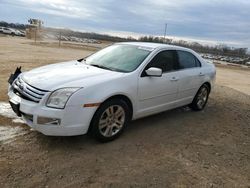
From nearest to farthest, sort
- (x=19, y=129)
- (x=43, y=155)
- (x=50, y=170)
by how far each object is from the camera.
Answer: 1. (x=50, y=170)
2. (x=43, y=155)
3. (x=19, y=129)

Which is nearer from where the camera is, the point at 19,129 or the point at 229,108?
the point at 19,129

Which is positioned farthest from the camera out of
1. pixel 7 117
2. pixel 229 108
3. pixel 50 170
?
pixel 229 108

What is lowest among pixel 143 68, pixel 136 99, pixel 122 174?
pixel 122 174

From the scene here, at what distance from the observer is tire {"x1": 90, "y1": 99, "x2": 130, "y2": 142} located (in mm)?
4480

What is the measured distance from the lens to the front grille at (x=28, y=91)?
4194 mm

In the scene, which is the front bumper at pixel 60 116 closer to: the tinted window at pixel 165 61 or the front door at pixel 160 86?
the front door at pixel 160 86

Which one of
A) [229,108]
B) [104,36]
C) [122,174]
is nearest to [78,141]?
[122,174]

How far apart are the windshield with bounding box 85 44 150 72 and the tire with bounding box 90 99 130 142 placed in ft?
2.38

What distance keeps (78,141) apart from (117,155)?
2.29ft

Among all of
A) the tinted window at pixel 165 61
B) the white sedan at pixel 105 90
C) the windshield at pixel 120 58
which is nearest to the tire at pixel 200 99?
the white sedan at pixel 105 90

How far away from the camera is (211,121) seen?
6570 mm

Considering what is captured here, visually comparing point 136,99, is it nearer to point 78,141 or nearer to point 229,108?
point 78,141

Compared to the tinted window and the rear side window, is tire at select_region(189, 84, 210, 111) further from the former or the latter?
the tinted window

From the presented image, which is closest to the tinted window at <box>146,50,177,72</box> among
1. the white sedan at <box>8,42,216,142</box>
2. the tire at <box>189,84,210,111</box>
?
the white sedan at <box>8,42,216,142</box>
